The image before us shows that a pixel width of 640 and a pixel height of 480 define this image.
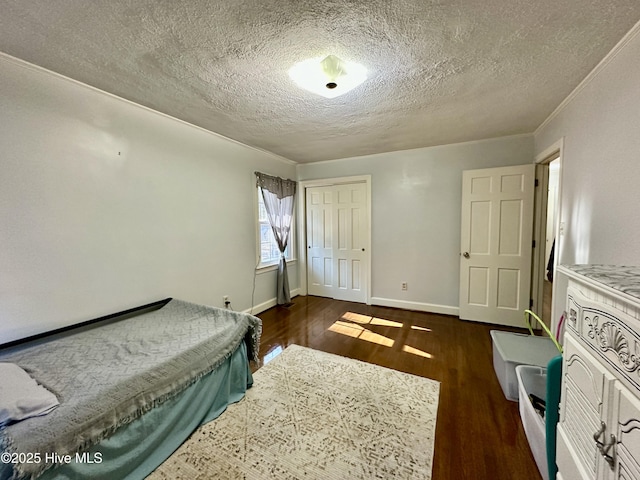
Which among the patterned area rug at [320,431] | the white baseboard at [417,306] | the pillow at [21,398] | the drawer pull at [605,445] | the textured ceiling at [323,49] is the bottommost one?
the patterned area rug at [320,431]

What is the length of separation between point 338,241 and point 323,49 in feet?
9.78

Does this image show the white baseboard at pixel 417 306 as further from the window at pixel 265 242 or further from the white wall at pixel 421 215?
the window at pixel 265 242

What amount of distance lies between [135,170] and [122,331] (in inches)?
53.0

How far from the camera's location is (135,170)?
226 centimetres

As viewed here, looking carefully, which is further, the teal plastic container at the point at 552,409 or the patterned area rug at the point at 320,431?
the patterned area rug at the point at 320,431

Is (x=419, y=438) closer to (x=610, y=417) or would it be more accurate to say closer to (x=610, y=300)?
(x=610, y=417)

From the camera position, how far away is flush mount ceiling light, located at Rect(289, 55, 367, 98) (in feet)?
5.22

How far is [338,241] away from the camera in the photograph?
14.0 ft

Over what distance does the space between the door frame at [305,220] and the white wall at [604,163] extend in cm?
220

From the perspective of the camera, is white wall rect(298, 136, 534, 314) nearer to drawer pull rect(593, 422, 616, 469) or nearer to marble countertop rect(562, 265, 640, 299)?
marble countertop rect(562, 265, 640, 299)

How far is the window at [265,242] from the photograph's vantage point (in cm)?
370

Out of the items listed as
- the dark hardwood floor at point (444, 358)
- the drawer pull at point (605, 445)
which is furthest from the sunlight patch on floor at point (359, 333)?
the drawer pull at point (605, 445)

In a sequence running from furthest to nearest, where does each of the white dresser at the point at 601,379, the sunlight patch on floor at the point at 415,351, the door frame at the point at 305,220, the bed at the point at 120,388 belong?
1. the door frame at the point at 305,220
2. the sunlight patch on floor at the point at 415,351
3. the bed at the point at 120,388
4. the white dresser at the point at 601,379

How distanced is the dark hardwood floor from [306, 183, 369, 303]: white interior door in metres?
0.26
